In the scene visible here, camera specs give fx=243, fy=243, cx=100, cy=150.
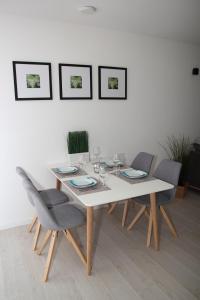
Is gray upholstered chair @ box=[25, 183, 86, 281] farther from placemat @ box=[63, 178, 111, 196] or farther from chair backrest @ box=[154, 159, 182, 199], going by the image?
chair backrest @ box=[154, 159, 182, 199]

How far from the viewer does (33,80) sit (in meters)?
2.81

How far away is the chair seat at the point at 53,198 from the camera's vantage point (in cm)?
260

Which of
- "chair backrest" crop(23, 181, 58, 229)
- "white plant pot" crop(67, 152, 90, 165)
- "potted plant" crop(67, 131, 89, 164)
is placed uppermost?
"potted plant" crop(67, 131, 89, 164)

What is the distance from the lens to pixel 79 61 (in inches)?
120

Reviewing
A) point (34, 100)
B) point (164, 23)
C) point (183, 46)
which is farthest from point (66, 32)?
point (183, 46)

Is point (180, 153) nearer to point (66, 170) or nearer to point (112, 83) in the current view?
point (112, 83)

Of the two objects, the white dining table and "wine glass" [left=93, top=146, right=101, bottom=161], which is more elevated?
"wine glass" [left=93, top=146, right=101, bottom=161]

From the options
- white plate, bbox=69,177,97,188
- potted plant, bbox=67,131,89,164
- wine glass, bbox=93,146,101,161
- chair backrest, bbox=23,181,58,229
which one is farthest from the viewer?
wine glass, bbox=93,146,101,161

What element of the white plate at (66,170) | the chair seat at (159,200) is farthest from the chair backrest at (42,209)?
the chair seat at (159,200)

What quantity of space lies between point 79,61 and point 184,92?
6.37 feet

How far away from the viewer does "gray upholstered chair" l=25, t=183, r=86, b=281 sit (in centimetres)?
192

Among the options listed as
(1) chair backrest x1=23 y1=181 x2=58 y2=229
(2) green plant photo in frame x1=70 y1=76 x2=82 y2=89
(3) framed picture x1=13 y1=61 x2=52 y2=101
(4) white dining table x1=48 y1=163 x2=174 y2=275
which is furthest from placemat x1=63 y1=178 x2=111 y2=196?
(2) green plant photo in frame x1=70 y1=76 x2=82 y2=89

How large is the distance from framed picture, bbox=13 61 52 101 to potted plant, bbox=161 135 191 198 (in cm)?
214

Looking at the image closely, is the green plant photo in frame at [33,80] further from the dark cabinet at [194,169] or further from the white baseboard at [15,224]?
the dark cabinet at [194,169]
